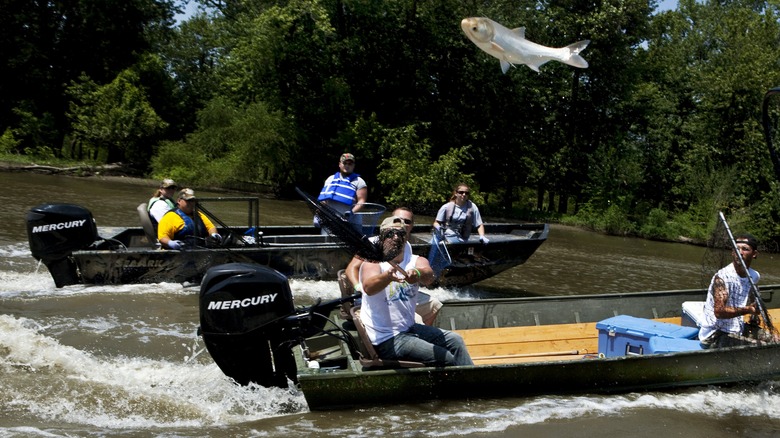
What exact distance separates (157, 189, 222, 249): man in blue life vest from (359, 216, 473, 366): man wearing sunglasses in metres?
5.86

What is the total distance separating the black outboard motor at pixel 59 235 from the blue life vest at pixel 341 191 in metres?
3.53

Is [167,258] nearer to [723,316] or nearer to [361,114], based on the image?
[723,316]

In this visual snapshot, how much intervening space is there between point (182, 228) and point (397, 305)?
247 inches

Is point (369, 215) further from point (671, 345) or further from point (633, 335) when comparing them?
point (671, 345)

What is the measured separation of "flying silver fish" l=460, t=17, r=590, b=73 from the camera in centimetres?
570

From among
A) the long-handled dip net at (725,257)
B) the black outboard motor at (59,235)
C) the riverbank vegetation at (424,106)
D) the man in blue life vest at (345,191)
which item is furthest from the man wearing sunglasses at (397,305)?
the riverbank vegetation at (424,106)

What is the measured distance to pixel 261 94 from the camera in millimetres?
35500

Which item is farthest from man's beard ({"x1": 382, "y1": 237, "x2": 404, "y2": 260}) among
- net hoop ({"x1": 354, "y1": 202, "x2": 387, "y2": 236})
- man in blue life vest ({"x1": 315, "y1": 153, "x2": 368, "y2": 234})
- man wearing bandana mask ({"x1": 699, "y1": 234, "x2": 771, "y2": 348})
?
man in blue life vest ({"x1": 315, "y1": 153, "x2": 368, "y2": 234})

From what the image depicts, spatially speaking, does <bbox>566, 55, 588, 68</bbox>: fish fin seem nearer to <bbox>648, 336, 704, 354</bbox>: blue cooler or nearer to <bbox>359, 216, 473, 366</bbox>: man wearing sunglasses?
<bbox>359, 216, 473, 366</bbox>: man wearing sunglasses

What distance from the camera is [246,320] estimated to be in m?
6.89

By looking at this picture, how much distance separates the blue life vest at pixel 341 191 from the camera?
41.7ft

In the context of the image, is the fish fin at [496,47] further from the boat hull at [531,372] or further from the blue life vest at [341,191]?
the blue life vest at [341,191]

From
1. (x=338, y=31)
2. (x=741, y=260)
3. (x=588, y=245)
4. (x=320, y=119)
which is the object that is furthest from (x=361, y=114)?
(x=741, y=260)

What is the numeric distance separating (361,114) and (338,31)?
13.7 feet
